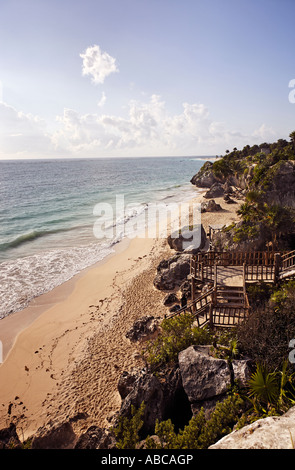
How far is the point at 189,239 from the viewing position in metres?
23.1

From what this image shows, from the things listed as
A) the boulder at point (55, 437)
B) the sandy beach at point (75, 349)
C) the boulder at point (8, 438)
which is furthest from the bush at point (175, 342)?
the boulder at point (8, 438)

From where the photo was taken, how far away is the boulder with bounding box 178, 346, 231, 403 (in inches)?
297

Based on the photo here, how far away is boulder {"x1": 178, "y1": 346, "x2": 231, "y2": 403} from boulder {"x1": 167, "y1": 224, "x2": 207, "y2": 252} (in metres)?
13.9

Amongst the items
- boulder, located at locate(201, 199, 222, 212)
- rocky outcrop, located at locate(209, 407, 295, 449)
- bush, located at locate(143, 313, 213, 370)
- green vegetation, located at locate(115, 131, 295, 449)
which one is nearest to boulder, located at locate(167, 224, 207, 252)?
green vegetation, located at locate(115, 131, 295, 449)

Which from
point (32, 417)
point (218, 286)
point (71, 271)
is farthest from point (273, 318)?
point (71, 271)

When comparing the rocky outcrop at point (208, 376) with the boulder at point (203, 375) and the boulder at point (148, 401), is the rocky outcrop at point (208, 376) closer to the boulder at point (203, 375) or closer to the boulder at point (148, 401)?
the boulder at point (203, 375)

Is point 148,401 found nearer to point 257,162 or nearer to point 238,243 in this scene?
point 238,243

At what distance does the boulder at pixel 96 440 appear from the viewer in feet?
24.0

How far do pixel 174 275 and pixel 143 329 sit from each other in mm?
5628

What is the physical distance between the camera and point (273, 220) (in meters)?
18.1

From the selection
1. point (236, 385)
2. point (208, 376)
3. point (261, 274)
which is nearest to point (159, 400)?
point (208, 376)
